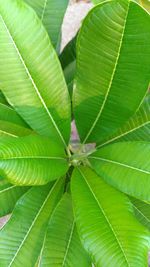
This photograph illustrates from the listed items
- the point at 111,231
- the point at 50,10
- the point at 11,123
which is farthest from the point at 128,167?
the point at 50,10

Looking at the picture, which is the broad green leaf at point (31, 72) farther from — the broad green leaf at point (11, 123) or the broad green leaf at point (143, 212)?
the broad green leaf at point (143, 212)

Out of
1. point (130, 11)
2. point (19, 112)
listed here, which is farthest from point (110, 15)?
point (19, 112)

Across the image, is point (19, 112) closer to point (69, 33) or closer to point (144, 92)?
point (144, 92)

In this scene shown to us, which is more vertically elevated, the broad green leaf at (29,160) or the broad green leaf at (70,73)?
the broad green leaf at (70,73)

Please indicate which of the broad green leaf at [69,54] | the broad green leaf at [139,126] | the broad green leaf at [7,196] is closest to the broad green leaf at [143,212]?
the broad green leaf at [139,126]

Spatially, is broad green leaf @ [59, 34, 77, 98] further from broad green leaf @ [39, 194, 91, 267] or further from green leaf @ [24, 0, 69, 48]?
broad green leaf @ [39, 194, 91, 267]

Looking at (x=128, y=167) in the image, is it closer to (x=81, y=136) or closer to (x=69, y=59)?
(x=81, y=136)

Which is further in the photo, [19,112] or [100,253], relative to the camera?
[19,112]

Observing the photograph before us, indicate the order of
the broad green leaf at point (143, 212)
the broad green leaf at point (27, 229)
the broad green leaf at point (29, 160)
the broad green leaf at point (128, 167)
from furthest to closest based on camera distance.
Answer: the broad green leaf at point (143, 212), the broad green leaf at point (27, 229), the broad green leaf at point (128, 167), the broad green leaf at point (29, 160)
